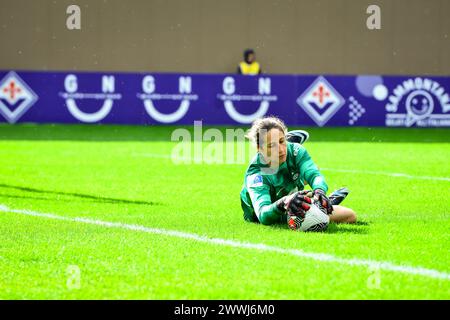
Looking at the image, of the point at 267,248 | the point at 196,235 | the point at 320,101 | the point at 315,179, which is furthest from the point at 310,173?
the point at 320,101

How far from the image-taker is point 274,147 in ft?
29.9

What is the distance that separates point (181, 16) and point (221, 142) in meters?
10.2

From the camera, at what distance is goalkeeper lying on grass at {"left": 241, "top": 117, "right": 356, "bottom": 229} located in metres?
9.05

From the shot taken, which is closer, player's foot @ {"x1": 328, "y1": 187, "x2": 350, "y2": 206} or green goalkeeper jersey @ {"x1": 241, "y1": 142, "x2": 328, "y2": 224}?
green goalkeeper jersey @ {"x1": 241, "y1": 142, "x2": 328, "y2": 224}

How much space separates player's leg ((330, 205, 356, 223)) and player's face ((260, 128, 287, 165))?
678 millimetres

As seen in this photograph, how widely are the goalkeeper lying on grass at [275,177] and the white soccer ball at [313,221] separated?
111mm

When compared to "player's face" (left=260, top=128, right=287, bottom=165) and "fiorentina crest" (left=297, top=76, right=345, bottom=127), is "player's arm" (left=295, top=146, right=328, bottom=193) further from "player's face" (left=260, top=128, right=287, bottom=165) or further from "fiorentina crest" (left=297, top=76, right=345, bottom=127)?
"fiorentina crest" (left=297, top=76, right=345, bottom=127)

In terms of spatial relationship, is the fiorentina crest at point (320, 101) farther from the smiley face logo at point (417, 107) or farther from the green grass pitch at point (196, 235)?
the green grass pitch at point (196, 235)

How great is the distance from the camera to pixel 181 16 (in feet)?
99.6

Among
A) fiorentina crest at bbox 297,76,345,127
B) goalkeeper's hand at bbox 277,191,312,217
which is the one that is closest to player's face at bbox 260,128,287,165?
goalkeeper's hand at bbox 277,191,312,217

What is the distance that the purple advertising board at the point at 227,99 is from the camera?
80.7 feet

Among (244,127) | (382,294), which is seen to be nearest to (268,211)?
(382,294)
